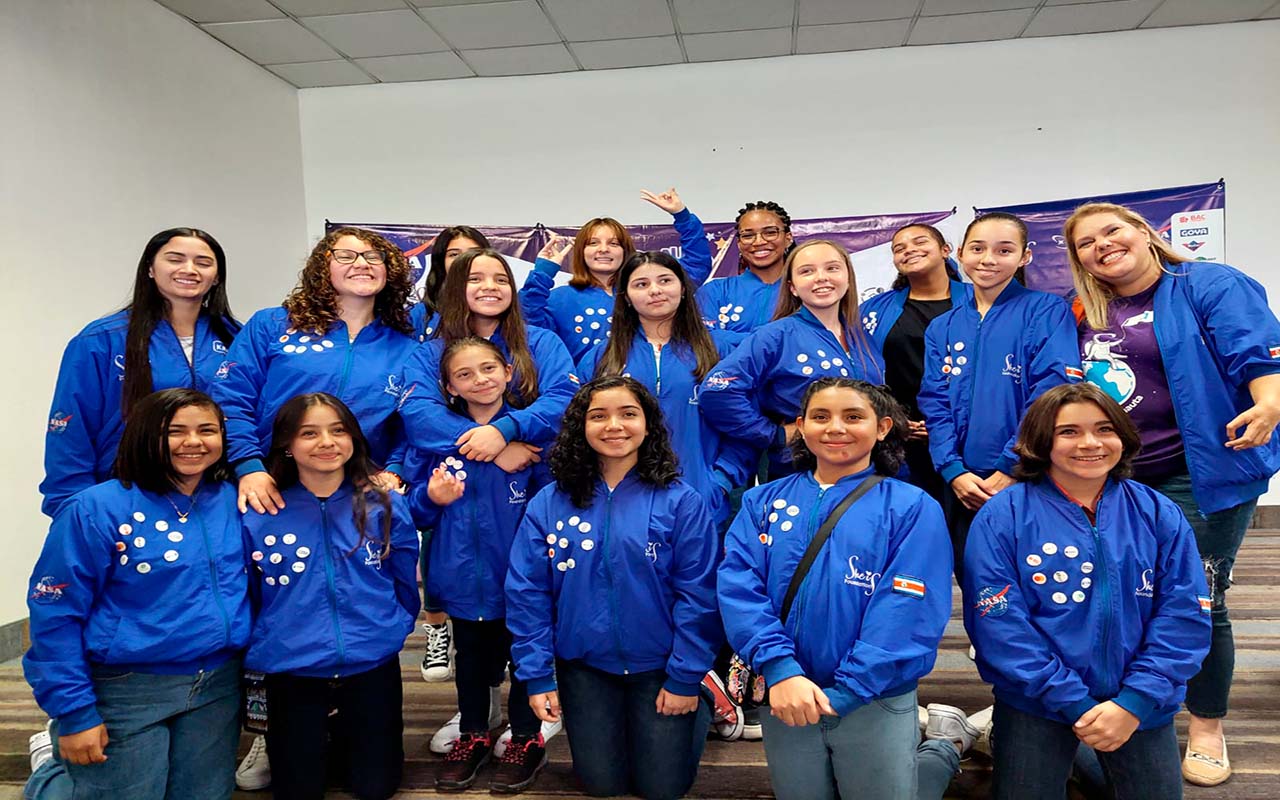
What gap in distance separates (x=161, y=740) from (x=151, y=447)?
2.61 ft

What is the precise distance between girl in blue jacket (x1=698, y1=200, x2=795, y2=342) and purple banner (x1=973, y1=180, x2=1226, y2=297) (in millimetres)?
2994

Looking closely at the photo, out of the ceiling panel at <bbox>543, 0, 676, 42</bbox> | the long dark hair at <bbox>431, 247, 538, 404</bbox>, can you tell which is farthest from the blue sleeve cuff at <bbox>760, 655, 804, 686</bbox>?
the ceiling panel at <bbox>543, 0, 676, 42</bbox>

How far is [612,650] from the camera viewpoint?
7.31 feet

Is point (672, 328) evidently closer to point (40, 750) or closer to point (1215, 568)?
point (1215, 568)

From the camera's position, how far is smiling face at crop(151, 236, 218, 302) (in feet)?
8.52

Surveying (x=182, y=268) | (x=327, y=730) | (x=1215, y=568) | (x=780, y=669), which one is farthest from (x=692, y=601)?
(x=182, y=268)

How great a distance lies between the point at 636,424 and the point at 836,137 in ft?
14.7

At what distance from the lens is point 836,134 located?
5938 millimetres

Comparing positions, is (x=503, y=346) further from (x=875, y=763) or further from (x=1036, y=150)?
(x=1036, y=150)

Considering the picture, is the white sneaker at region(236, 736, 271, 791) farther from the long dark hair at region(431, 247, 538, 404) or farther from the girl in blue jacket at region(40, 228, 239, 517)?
the long dark hair at region(431, 247, 538, 404)

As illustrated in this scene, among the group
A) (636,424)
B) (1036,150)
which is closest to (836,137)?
(1036,150)

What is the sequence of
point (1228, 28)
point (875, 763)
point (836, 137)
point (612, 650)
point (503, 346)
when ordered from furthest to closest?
point (836, 137) < point (1228, 28) < point (503, 346) < point (612, 650) < point (875, 763)

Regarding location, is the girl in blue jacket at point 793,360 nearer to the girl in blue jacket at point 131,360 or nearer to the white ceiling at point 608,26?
the girl in blue jacket at point 131,360

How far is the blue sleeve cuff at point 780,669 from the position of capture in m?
1.87
